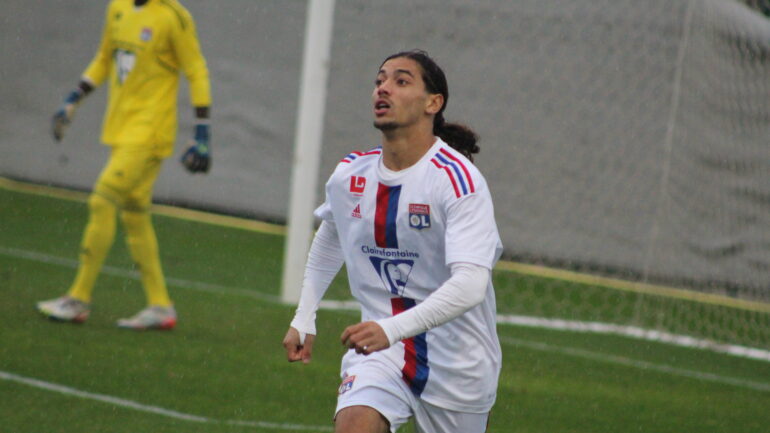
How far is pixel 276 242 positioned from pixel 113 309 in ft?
17.1

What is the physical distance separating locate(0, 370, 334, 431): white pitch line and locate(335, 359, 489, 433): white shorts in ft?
6.60

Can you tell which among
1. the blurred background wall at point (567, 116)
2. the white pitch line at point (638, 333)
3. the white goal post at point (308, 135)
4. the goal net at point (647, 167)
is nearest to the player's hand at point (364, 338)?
the white goal post at point (308, 135)

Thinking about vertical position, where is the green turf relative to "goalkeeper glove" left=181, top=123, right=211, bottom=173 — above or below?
below

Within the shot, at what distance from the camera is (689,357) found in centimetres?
1010

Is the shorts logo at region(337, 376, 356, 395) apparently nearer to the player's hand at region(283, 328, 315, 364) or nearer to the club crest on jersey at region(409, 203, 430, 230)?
the player's hand at region(283, 328, 315, 364)

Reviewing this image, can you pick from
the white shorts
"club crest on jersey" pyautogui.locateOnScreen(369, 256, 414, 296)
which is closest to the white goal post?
"club crest on jersey" pyautogui.locateOnScreen(369, 256, 414, 296)

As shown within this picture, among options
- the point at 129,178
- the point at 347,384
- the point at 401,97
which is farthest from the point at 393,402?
the point at 129,178

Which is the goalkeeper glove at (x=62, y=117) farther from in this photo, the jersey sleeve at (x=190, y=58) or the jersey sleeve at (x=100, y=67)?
the jersey sleeve at (x=190, y=58)

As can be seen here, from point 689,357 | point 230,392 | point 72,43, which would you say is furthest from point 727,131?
point 72,43

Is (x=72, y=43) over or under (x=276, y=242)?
over

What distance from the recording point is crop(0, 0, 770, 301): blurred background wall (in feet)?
40.5

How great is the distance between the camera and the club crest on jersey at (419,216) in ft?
14.8

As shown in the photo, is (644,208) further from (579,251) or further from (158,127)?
(158,127)

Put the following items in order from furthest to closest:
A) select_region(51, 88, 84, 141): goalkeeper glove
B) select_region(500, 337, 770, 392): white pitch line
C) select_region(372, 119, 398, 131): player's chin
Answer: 1. select_region(500, 337, 770, 392): white pitch line
2. select_region(51, 88, 84, 141): goalkeeper glove
3. select_region(372, 119, 398, 131): player's chin
